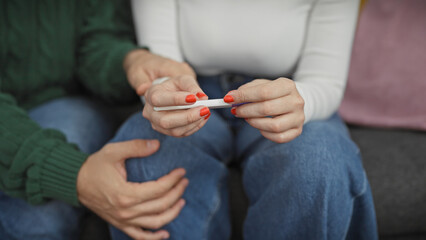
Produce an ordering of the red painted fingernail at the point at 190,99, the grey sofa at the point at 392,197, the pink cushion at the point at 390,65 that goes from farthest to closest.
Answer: the pink cushion at the point at 390,65 < the grey sofa at the point at 392,197 < the red painted fingernail at the point at 190,99

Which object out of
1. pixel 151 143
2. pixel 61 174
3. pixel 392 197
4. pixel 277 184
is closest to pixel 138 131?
pixel 151 143

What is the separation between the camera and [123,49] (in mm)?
717

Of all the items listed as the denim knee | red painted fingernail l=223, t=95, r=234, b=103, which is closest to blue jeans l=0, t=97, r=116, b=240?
the denim knee

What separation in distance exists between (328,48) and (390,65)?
0.34m

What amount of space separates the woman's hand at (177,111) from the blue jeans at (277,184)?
124 mm

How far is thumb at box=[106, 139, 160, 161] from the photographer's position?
0.54 meters

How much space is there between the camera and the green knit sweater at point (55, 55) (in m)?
0.59

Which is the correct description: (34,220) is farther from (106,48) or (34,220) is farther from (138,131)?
(106,48)

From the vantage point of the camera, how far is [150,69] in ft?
2.00

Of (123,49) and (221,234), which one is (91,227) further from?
(123,49)

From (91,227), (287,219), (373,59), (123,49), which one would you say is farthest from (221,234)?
(373,59)

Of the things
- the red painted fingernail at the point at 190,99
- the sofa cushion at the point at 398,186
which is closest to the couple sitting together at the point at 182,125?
the red painted fingernail at the point at 190,99

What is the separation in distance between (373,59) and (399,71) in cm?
8

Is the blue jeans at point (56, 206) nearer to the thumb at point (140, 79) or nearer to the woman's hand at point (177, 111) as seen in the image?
the thumb at point (140, 79)
